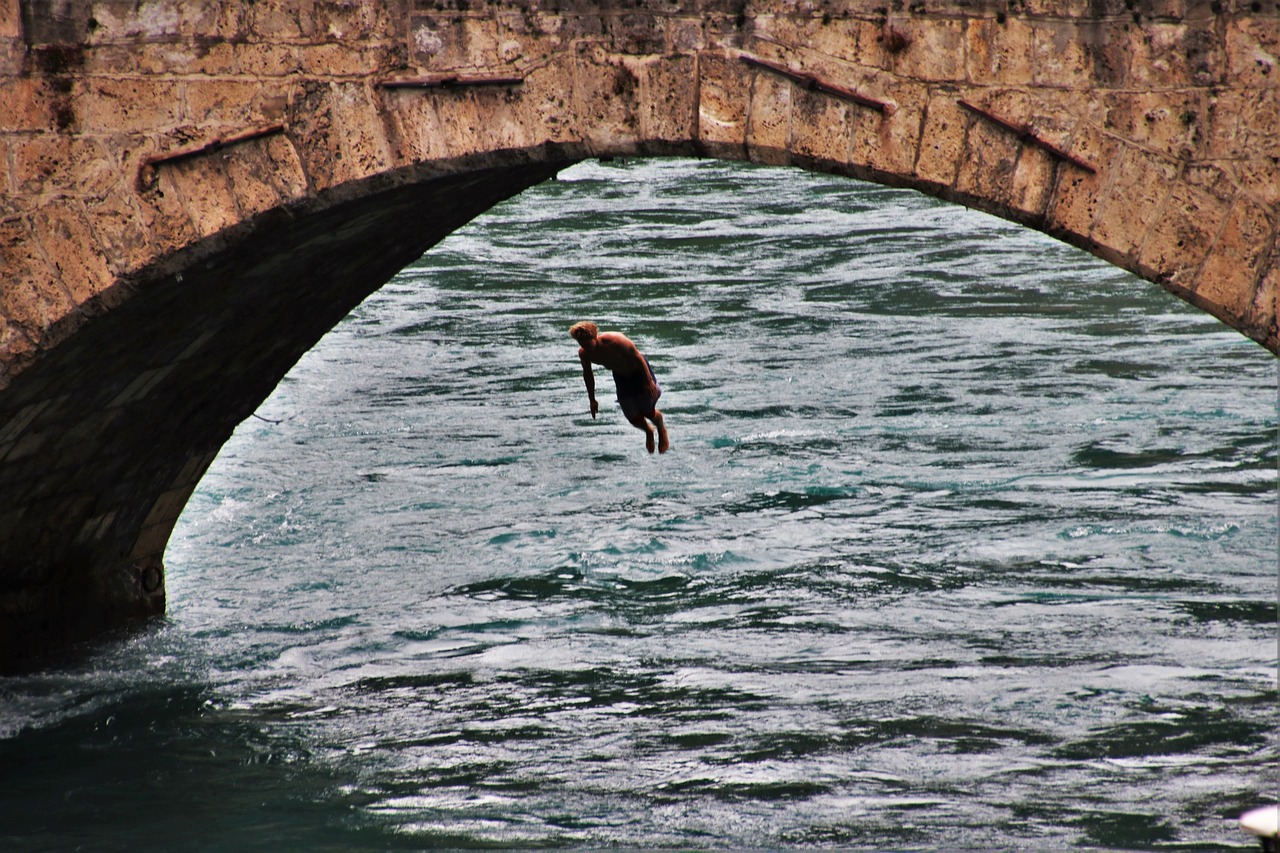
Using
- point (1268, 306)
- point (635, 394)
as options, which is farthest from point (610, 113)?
point (635, 394)

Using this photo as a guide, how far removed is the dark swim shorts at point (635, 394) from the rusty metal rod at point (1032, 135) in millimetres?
4422

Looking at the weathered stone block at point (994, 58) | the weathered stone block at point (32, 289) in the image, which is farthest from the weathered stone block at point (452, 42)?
the weathered stone block at point (994, 58)

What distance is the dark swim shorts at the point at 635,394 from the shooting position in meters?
8.92

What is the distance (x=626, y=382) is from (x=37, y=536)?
10.8 ft

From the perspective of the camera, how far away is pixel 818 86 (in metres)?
4.52

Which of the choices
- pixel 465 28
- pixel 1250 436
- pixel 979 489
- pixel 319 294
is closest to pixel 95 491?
pixel 319 294

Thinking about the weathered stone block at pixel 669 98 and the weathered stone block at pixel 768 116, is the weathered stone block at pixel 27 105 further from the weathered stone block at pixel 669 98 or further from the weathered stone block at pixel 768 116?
the weathered stone block at pixel 768 116

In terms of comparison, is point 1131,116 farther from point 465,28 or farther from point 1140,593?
point 1140,593

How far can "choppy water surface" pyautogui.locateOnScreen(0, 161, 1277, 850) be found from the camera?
685cm

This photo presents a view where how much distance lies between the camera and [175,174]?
4.63 meters

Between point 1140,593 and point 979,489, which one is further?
point 979,489

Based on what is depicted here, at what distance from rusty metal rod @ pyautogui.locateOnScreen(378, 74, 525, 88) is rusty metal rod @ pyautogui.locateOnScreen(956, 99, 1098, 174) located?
1.31m

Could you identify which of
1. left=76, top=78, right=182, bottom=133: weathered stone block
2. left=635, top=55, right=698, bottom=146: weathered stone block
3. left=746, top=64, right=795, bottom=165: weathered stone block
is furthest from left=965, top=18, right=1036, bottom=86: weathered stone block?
left=76, top=78, right=182, bottom=133: weathered stone block

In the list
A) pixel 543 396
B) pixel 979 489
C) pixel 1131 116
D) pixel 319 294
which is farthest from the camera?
pixel 543 396
